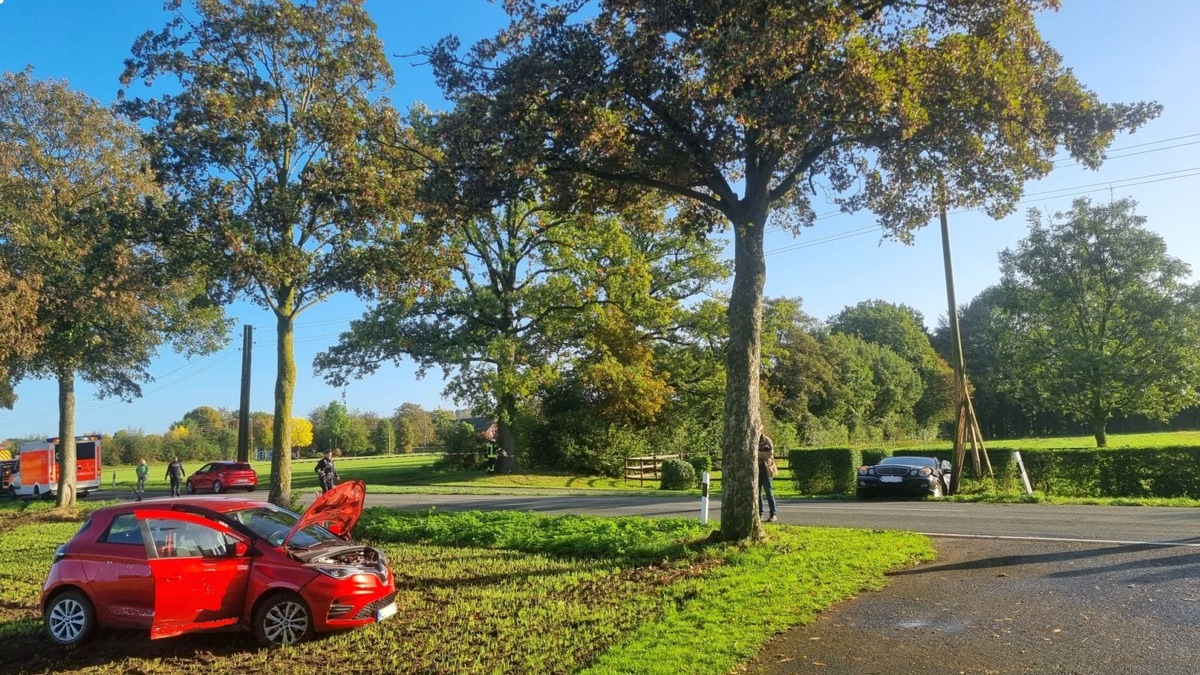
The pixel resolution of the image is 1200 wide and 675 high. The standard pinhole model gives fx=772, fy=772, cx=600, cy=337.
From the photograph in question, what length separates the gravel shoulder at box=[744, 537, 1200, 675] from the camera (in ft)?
19.0

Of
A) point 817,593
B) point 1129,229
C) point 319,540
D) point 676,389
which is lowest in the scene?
point 817,593

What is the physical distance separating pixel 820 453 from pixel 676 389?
15.9m

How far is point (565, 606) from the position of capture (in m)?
8.06

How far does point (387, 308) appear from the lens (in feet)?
112

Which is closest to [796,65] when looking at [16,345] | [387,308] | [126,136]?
[16,345]

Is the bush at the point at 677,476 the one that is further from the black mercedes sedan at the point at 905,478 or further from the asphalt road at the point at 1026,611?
the asphalt road at the point at 1026,611

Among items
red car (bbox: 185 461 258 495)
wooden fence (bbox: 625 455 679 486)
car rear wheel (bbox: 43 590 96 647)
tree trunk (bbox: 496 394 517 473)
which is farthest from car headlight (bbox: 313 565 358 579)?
red car (bbox: 185 461 258 495)

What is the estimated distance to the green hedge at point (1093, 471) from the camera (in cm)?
1834

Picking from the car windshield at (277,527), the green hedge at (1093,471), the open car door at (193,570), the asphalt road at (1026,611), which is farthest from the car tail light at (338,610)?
the green hedge at (1093,471)

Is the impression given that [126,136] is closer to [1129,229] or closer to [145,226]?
[145,226]

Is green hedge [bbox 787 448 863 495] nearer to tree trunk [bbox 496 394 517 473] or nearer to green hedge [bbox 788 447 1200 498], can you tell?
green hedge [bbox 788 447 1200 498]

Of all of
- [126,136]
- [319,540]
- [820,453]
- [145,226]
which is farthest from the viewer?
[126,136]

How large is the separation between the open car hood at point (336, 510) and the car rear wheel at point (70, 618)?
191 cm

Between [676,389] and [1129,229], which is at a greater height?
[1129,229]
